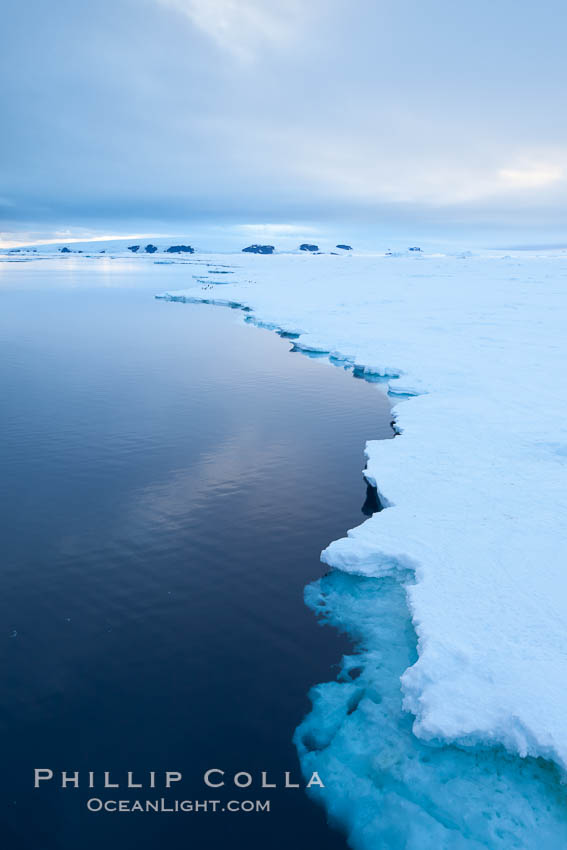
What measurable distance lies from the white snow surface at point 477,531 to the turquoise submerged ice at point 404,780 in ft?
0.94

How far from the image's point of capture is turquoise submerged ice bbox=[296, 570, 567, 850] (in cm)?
410

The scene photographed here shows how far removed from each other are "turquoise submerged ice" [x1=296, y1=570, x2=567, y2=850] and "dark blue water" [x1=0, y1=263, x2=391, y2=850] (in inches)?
9.8

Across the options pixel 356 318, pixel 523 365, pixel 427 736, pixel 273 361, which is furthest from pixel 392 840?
pixel 356 318

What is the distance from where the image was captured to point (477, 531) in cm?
730

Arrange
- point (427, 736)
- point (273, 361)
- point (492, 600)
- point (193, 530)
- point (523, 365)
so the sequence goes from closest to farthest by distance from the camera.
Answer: point (427, 736), point (492, 600), point (193, 530), point (523, 365), point (273, 361)

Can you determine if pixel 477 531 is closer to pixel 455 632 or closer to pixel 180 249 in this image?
pixel 455 632

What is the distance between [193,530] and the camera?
27.6 feet

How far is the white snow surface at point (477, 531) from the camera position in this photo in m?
4.69

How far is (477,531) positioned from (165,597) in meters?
4.32

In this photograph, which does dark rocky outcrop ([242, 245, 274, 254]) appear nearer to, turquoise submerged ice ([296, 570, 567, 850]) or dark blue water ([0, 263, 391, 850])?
dark blue water ([0, 263, 391, 850])

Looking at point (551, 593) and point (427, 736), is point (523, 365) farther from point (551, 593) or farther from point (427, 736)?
point (427, 736)

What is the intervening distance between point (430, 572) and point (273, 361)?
15.5 m

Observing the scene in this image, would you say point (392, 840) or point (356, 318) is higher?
point (356, 318)

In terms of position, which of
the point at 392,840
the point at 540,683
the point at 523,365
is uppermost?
the point at 523,365
